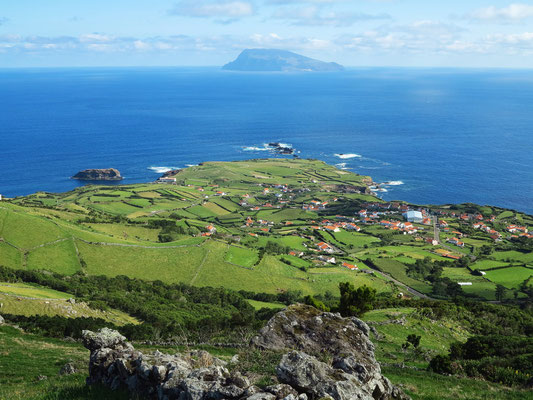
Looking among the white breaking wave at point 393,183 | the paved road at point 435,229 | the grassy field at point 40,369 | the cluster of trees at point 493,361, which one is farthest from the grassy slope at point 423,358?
the white breaking wave at point 393,183

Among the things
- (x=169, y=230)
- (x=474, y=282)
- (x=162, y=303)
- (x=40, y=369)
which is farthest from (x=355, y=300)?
(x=169, y=230)

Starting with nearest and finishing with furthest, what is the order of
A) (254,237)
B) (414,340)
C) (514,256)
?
(414,340), (514,256), (254,237)

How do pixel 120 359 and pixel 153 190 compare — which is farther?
pixel 153 190

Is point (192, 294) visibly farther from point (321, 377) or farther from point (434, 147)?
point (434, 147)

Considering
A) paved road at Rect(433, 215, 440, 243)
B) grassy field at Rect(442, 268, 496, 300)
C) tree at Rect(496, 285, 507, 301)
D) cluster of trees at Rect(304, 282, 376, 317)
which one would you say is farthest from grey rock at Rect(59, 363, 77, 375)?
paved road at Rect(433, 215, 440, 243)

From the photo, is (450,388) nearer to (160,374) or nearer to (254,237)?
(160,374)

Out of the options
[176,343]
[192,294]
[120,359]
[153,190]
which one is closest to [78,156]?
[153,190]

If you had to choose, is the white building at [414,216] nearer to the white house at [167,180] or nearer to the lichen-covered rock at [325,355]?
the white house at [167,180]
